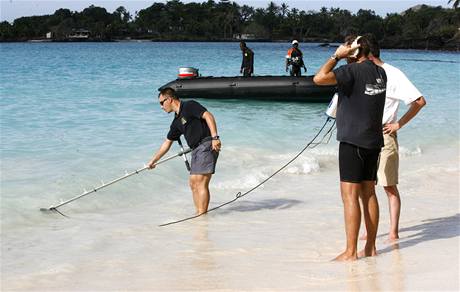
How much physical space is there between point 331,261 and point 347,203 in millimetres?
589

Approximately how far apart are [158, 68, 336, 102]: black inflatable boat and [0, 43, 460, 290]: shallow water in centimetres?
114

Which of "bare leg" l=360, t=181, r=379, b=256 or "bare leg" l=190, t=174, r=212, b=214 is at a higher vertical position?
"bare leg" l=360, t=181, r=379, b=256

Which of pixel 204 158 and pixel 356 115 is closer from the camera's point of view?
pixel 356 115

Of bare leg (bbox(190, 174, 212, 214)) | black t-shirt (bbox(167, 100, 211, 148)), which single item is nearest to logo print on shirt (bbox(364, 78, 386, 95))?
black t-shirt (bbox(167, 100, 211, 148))

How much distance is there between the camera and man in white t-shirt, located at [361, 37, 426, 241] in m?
5.73

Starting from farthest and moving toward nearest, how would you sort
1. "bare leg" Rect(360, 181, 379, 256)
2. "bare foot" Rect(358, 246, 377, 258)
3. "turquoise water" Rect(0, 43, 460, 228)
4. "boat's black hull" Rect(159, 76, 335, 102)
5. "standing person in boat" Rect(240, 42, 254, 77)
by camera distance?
1. "standing person in boat" Rect(240, 42, 254, 77)
2. "boat's black hull" Rect(159, 76, 335, 102)
3. "turquoise water" Rect(0, 43, 460, 228)
4. "bare foot" Rect(358, 246, 377, 258)
5. "bare leg" Rect(360, 181, 379, 256)

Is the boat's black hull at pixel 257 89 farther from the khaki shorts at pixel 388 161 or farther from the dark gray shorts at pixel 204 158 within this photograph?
the khaki shorts at pixel 388 161

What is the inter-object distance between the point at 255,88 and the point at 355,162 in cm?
1526

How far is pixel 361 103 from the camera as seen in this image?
5.17 metres

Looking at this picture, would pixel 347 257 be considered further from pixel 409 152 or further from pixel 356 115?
pixel 409 152

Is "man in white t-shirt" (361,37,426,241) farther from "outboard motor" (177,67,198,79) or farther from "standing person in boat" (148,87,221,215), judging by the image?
"outboard motor" (177,67,198,79)

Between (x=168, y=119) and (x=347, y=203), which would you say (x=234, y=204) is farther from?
(x=168, y=119)

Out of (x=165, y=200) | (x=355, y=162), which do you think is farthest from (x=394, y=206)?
(x=165, y=200)

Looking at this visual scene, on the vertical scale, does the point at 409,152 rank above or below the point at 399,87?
below
